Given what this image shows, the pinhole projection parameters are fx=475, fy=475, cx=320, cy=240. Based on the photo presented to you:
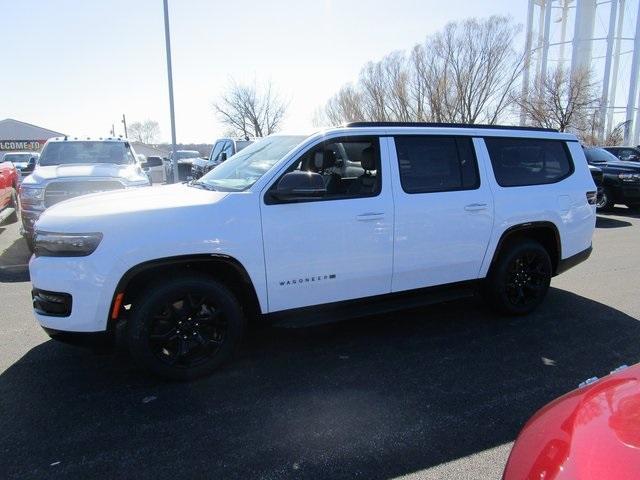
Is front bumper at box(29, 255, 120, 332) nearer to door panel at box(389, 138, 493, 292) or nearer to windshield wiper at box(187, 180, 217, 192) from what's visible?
windshield wiper at box(187, 180, 217, 192)

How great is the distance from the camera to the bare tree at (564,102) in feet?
102

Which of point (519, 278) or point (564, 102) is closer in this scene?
point (519, 278)

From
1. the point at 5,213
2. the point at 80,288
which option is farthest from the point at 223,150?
the point at 80,288

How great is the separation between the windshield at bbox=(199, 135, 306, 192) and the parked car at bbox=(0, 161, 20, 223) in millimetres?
7900

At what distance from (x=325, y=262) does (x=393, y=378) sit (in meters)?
1.03

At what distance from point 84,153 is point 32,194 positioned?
2009mm

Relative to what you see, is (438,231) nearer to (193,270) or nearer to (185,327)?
(193,270)

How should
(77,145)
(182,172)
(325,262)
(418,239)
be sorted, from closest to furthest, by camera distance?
(325,262), (418,239), (77,145), (182,172)

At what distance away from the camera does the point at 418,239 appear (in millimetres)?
4129

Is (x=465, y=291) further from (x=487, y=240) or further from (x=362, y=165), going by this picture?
(x=362, y=165)

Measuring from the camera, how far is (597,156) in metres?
14.2

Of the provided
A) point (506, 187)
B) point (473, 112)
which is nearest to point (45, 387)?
point (506, 187)

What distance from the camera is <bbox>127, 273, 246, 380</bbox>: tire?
3357 mm

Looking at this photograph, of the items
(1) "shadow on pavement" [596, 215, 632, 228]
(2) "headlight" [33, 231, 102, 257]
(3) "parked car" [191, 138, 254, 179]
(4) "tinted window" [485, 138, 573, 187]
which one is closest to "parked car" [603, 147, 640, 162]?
(1) "shadow on pavement" [596, 215, 632, 228]
